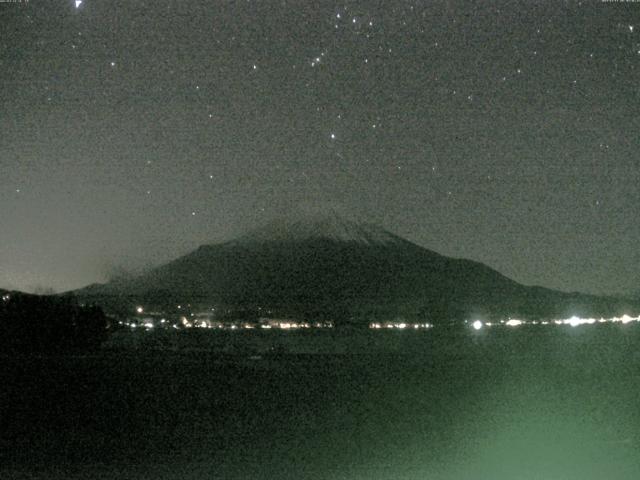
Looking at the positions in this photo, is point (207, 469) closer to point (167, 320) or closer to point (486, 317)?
point (167, 320)

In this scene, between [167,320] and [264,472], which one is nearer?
[264,472]

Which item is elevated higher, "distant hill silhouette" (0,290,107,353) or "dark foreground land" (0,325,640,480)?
"distant hill silhouette" (0,290,107,353)

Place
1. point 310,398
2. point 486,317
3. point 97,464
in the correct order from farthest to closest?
point 486,317 < point 310,398 < point 97,464

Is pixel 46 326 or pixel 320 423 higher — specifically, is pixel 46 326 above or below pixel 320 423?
above

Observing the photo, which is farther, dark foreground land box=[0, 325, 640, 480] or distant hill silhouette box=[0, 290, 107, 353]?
distant hill silhouette box=[0, 290, 107, 353]

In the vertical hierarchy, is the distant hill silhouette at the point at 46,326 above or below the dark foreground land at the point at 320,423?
above

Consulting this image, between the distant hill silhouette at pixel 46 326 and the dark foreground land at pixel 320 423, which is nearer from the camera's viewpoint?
the dark foreground land at pixel 320 423

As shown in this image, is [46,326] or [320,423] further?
[46,326]

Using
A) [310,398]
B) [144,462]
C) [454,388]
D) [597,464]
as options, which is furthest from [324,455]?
[454,388]
